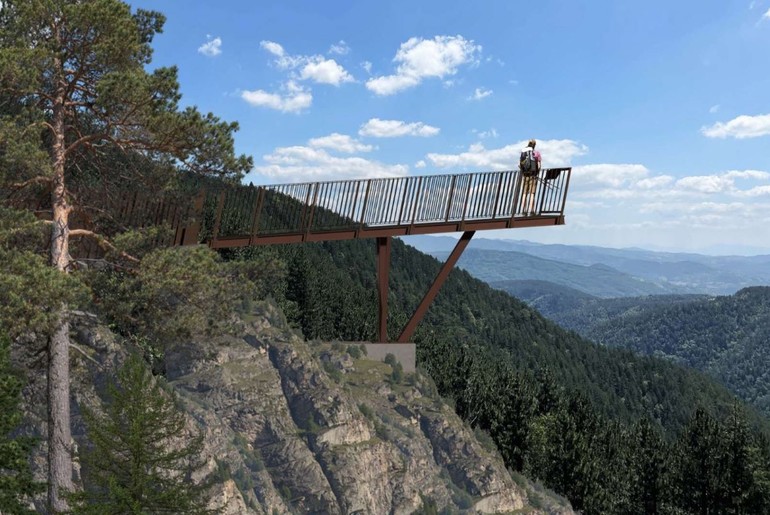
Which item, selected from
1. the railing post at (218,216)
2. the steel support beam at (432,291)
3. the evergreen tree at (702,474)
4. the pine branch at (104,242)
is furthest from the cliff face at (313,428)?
the evergreen tree at (702,474)

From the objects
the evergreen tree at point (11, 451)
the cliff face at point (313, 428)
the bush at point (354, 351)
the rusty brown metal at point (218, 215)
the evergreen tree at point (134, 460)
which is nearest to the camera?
the evergreen tree at point (134, 460)

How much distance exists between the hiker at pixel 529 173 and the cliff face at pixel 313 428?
9668 mm

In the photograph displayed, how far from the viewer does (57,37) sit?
1677cm

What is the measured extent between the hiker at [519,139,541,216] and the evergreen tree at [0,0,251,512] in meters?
14.1

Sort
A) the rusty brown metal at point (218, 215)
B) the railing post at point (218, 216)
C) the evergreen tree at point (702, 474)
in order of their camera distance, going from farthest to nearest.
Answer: the evergreen tree at point (702, 474) < the railing post at point (218, 216) < the rusty brown metal at point (218, 215)

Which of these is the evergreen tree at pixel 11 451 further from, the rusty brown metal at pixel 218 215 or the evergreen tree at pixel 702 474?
the evergreen tree at pixel 702 474

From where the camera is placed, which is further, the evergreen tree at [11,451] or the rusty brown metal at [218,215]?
the rusty brown metal at [218,215]

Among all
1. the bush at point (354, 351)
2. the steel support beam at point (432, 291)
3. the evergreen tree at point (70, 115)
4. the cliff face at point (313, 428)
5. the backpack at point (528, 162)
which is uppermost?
the backpack at point (528, 162)

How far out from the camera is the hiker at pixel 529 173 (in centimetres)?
2841

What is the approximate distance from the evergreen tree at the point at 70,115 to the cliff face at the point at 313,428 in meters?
4.06

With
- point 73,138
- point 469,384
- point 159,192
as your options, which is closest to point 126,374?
point 159,192

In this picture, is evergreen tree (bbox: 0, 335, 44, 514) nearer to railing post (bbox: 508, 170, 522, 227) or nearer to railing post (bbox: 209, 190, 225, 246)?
railing post (bbox: 209, 190, 225, 246)

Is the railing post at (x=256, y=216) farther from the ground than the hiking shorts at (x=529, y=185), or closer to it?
closer to it

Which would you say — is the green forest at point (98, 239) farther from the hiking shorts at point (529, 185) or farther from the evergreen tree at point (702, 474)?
the evergreen tree at point (702, 474)
